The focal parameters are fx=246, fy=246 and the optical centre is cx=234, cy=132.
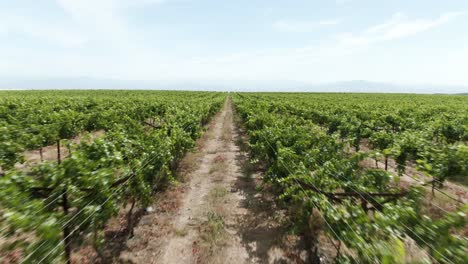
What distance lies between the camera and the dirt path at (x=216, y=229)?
5.15 m

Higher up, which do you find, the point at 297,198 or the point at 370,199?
the point at 370,199

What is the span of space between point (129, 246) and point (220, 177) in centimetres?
463

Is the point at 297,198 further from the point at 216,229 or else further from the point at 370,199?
the point at 216,229

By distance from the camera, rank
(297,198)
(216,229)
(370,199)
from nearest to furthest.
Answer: (370,199) → (297,198) → (216,229)

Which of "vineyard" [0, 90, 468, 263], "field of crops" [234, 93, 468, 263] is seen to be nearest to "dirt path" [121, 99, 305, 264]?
"vineyard" [0, 90, 468, 263]

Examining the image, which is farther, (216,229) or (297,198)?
(216,229)

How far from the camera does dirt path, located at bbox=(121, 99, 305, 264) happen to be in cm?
515

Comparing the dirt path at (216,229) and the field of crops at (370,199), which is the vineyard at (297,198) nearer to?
the field of crops at (370,199)

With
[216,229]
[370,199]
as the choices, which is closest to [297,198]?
[370,199]

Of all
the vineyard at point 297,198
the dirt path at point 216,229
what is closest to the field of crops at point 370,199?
the vineyard at point 297,198

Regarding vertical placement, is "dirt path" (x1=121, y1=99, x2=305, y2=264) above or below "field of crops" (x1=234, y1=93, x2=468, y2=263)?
below

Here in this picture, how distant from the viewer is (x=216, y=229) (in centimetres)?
607

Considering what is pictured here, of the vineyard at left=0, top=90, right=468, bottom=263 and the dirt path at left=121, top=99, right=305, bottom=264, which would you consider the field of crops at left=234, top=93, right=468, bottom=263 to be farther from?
the dirt path at left=121, top=99, right=305, bottom=264

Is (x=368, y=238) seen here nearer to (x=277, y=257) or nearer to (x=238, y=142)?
(x=277, y=257)
